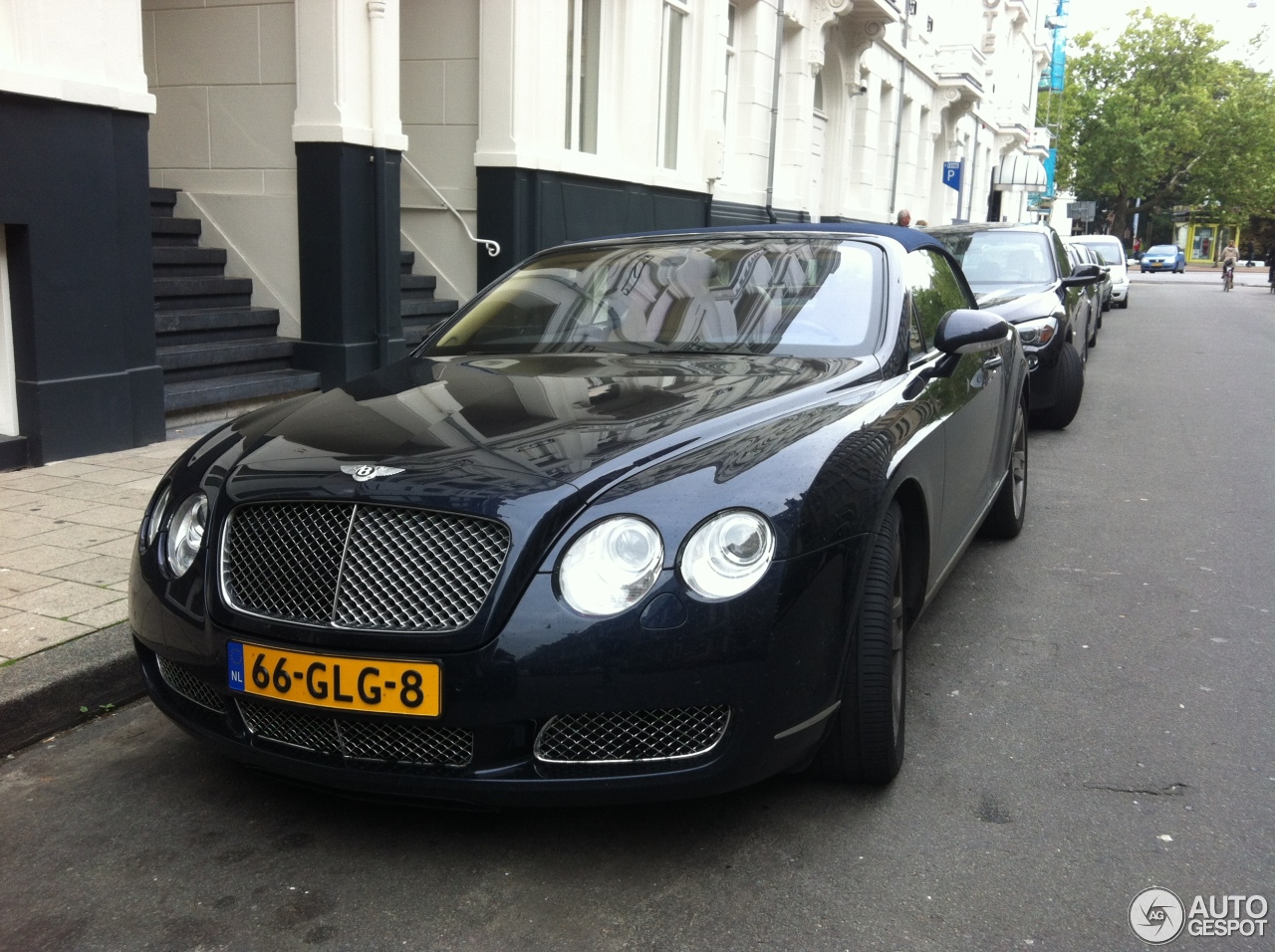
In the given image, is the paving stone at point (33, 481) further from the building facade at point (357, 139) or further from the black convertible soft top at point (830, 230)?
the black convertible soft top at point (830, 230)

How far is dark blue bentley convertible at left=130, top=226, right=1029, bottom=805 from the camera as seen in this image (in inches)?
104

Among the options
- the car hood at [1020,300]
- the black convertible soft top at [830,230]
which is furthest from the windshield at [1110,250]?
the black convertible soft top at [830,230]

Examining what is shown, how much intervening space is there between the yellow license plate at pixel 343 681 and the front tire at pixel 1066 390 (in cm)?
790

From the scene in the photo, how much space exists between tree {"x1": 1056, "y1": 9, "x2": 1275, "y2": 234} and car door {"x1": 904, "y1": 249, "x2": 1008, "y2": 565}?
64.4 metres

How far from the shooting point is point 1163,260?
7100cm

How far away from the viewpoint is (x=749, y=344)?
3.96 meters

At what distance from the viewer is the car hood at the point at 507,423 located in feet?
9.23

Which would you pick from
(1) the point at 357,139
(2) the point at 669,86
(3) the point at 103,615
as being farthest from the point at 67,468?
(2) the point at 669,86

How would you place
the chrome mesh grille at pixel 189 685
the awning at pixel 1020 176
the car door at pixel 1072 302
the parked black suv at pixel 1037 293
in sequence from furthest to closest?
1. the awning at pixel 1020 176
2. the car door at pixel 1072 302
3. the parked black suv at pixel 1037 293
4. the chrome mesh grille at pixel 189 685

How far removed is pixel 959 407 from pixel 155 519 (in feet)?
8.51

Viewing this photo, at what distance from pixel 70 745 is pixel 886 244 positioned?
309 cm

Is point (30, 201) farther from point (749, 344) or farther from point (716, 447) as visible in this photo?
point (716, 447)

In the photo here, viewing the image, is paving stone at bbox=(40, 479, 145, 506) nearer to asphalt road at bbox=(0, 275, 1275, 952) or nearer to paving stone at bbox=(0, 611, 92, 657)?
paving stone at bbox=(0, 611, 92, 657)

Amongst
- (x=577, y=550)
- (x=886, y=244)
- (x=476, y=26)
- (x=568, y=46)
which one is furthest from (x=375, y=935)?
(x=568, y=46)
